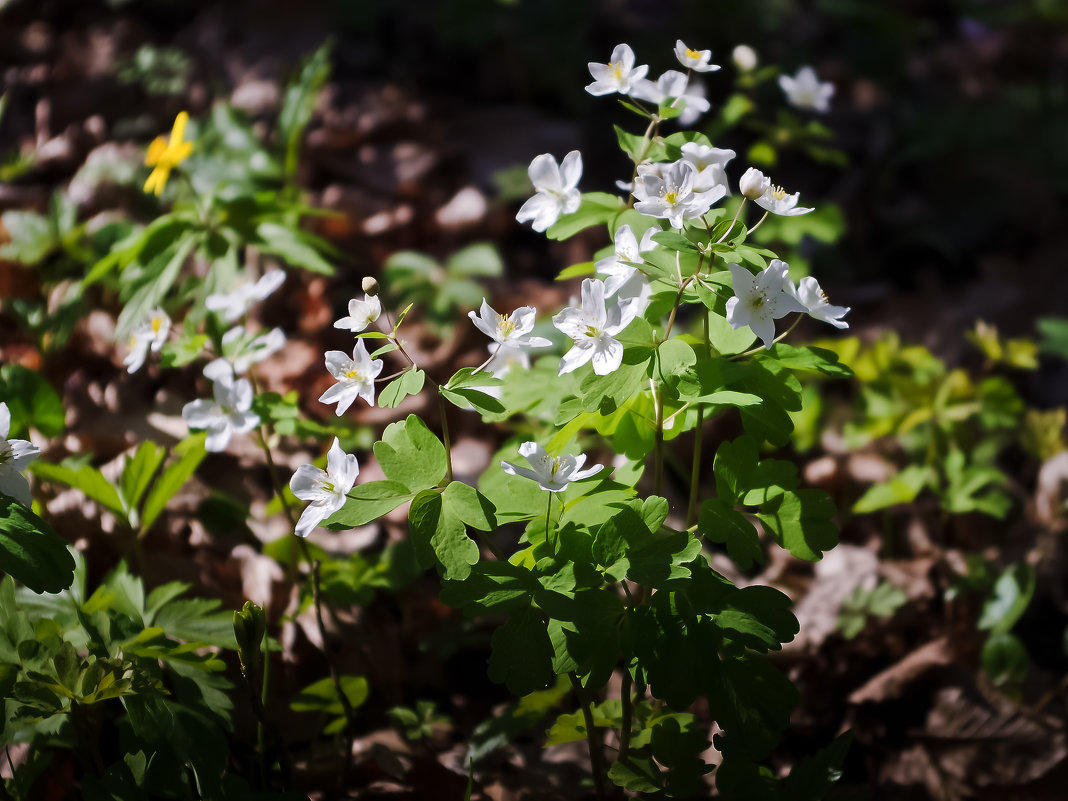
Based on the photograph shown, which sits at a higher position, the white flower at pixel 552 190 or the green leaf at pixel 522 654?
the white flower at pixel 552 190

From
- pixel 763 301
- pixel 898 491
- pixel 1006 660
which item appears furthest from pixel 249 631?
pixel 1006 660

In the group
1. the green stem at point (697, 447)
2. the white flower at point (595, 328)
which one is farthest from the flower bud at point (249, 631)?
the green stem at point (697, 447)

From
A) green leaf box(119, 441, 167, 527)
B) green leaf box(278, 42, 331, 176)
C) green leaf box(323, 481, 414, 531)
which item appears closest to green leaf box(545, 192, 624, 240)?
green leaf box(323, 481, 414, 531)

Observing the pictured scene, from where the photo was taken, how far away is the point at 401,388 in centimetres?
116

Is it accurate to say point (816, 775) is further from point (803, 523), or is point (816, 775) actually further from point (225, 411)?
point (225, 411)

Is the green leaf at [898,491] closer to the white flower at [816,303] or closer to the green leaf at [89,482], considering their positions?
the white flower at [816,303]

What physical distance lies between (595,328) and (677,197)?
0.22 meters

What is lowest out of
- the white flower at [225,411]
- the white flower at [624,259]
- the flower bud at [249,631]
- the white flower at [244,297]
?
the flower bud at [249,631]

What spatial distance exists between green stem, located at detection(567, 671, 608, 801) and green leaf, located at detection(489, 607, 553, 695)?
0.48ft

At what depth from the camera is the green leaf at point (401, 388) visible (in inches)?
44.8

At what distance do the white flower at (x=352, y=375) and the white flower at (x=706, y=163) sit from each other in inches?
21.0

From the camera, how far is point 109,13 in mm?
3607

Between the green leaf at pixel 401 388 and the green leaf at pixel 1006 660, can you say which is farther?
the green leaf at pixel 1006 660

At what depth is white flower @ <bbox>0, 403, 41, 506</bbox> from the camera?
125cm
